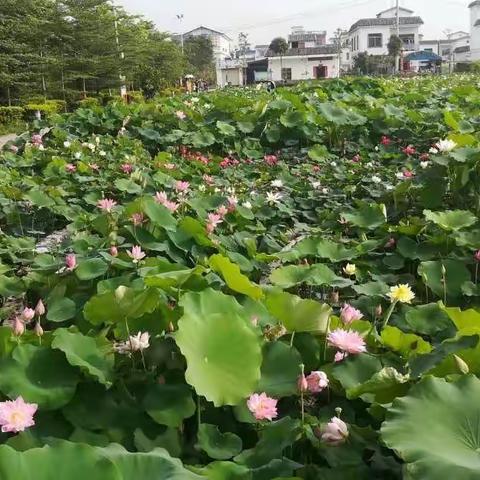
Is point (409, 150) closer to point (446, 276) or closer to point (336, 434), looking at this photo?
point (446, 276)

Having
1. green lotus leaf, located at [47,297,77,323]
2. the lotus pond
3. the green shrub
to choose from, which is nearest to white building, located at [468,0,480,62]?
the green shrub

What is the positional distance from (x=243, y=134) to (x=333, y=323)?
3966 millimetres

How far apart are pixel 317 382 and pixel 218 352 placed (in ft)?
0.56

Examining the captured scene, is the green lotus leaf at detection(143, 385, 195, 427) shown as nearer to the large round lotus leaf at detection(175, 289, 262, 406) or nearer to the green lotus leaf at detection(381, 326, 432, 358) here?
the large round lotus leaf at detection(175, 289, 262, 406)

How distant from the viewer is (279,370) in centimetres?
117

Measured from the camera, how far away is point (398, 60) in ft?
141

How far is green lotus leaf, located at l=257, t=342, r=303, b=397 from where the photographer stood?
113cm

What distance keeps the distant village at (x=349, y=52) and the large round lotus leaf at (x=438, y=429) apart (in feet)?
125

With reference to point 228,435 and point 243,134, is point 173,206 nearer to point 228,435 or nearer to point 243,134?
point 228,435

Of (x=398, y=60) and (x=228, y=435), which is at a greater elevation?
(x=398, y=60)

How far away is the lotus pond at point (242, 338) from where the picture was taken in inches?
35.4

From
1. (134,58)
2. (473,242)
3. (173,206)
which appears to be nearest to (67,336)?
(173,206)

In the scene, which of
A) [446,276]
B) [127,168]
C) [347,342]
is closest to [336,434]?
[347,342]

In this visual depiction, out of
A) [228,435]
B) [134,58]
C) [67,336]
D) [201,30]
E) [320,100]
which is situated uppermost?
[201,30]
